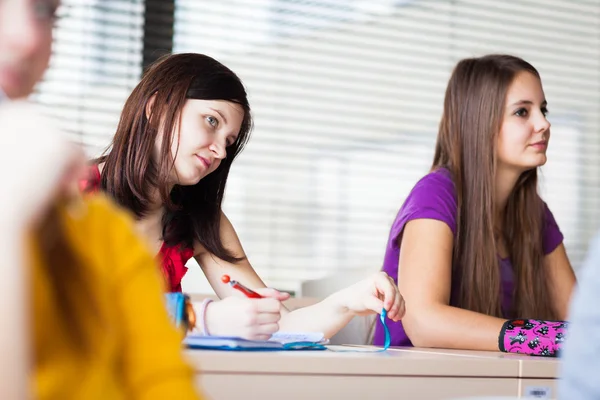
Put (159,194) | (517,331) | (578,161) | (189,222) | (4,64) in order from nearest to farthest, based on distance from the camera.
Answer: (4,64) → (517,331) → (159,194) → (189,222) → (578,161)

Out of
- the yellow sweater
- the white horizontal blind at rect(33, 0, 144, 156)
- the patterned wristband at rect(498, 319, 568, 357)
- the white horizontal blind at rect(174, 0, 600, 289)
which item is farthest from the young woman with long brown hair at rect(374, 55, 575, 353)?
the yellow sweater

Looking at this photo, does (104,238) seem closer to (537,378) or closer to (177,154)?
(537,378)

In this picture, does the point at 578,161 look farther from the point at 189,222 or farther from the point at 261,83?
the point at 189,222

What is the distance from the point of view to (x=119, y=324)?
25.5 inches

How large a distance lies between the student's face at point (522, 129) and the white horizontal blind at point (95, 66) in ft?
4.52

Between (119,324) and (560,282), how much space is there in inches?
83.0

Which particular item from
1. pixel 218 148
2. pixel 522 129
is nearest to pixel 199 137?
pixel 218 148

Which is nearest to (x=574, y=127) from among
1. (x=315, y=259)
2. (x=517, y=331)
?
(x=315, y=259)

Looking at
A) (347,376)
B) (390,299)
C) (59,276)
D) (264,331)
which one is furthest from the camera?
(390,299)

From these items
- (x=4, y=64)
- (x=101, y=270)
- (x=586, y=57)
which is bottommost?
(x=101, y=270)

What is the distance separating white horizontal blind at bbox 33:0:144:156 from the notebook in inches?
65.5

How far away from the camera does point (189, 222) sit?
82.9 inches

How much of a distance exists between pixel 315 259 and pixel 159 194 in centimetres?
135

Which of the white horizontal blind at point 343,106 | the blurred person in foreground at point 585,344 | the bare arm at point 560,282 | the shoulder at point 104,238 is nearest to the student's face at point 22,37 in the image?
the shoulder at point 104,238
